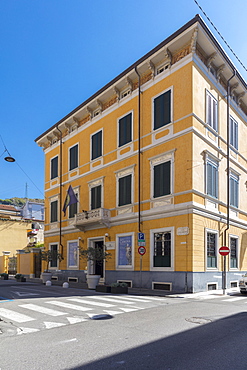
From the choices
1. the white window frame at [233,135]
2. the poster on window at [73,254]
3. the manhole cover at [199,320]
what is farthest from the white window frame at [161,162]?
the manhole cover at [199,320]

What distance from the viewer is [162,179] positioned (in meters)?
19.6

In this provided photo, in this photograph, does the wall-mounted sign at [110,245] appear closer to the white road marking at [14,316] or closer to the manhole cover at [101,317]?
the white road marking at [14,316]

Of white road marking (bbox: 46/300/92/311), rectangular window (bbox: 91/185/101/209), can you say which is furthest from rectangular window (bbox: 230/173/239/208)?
white road marking (bbox: 46/300/92/311)

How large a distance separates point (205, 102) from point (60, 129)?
14.7 metres

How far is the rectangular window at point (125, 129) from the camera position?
74.0 ft

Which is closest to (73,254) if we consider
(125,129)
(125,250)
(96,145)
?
(125,250)

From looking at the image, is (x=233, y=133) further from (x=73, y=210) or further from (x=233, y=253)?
(x=73, y=210)

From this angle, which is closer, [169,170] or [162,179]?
[169,170]

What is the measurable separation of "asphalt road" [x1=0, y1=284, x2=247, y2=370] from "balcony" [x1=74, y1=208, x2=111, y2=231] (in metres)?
12.6

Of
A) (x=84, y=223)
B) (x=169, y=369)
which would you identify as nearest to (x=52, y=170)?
(x=84, y=223)

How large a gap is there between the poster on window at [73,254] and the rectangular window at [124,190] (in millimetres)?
6673

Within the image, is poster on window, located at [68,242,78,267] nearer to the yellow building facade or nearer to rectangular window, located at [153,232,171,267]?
the yellow building facade

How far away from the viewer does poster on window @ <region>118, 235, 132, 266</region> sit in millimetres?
21281

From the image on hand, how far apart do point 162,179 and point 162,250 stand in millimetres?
3883
